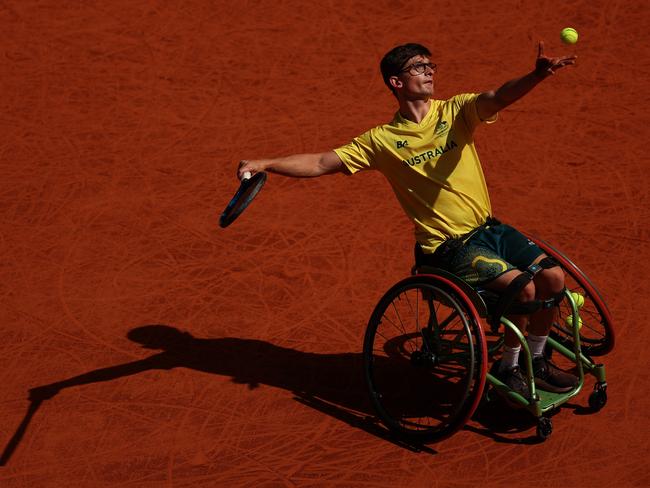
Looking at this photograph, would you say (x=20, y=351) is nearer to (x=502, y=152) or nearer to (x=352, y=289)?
(x=352, y=289)

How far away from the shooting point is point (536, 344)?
671cm

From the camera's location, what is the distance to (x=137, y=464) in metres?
6.62

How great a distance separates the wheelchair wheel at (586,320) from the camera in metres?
6.63

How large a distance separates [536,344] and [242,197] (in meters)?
2.09

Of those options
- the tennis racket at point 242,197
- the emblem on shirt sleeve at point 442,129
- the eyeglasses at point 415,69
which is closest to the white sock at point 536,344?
the emblem on shirt sleeve at point 442,129

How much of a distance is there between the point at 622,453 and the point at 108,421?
10.8 feet

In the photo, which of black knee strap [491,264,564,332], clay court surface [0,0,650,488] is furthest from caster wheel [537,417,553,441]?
black knee strap [491,264,564,332]

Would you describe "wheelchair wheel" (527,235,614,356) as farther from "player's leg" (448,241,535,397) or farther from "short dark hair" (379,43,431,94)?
"short dark hair" (379,43,431,94)

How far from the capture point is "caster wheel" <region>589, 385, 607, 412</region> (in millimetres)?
→ 6710

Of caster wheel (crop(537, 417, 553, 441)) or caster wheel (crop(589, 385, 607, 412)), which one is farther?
caster wheel (crop(589, 385, 607, 412))

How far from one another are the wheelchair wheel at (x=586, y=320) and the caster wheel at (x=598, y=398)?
311 mm

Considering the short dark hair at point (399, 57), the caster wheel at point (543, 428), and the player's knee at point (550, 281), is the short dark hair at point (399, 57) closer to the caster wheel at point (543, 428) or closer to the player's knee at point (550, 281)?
the player's knee at point (550, 281)

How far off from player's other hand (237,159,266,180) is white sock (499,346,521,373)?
192 centimetres

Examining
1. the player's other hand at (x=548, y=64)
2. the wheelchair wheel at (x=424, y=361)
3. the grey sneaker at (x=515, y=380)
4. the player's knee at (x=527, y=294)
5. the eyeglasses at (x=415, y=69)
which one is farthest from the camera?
the eyeglasses at (x=415, y=69)
